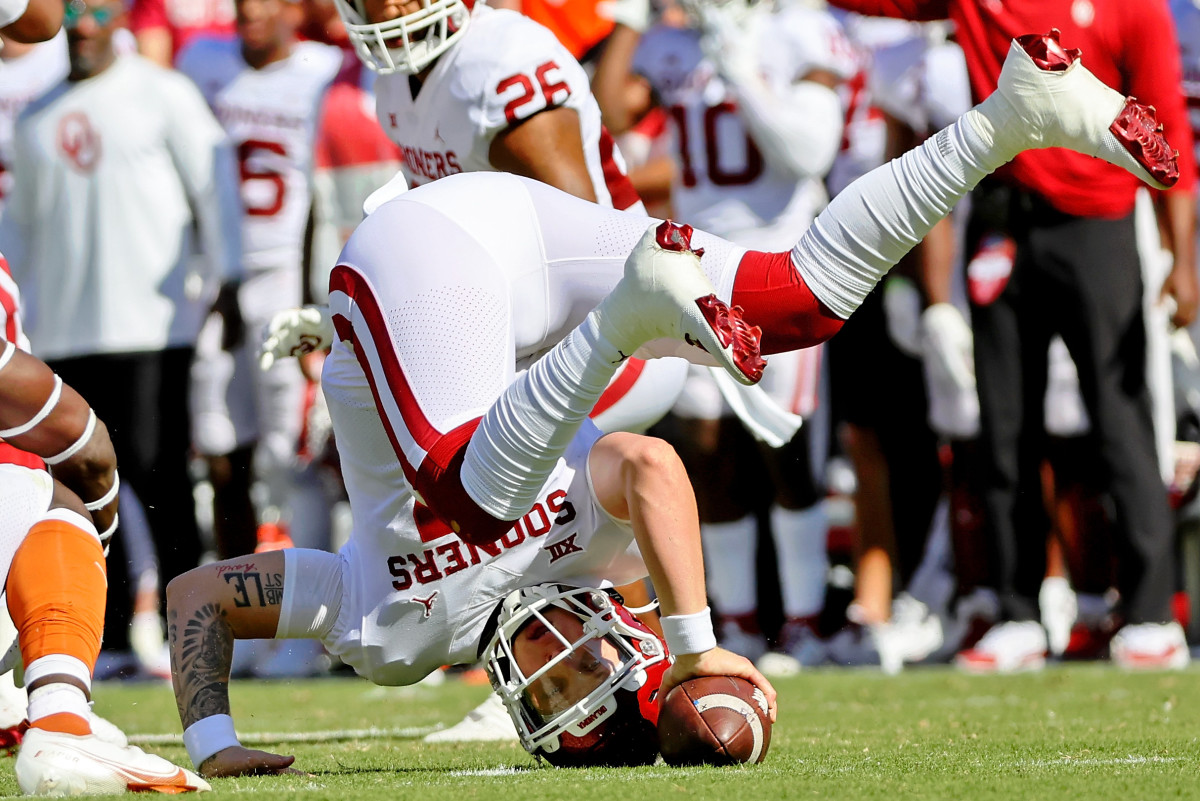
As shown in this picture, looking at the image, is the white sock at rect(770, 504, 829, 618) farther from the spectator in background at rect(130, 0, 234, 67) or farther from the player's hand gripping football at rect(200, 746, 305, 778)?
the player's hand gripping football at rect(200, 746, 305, 778)

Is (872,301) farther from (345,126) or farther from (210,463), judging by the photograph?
(210,463)

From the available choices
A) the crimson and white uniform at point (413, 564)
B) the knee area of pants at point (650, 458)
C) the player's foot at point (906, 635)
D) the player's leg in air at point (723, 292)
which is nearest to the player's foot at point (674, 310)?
the player's leg in air at point (723, 292)

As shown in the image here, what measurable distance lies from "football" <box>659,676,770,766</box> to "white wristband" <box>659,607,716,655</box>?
55mm

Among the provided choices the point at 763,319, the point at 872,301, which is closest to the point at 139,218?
the point at 872,301

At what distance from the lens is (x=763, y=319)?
3.26m

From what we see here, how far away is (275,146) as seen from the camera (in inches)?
281

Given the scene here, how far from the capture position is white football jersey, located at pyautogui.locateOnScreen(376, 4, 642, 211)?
4.21 metres

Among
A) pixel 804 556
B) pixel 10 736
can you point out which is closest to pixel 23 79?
pixel 804 556

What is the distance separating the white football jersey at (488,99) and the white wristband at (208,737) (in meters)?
1.47

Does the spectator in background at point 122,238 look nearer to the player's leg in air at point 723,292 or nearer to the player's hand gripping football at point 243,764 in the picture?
the player's hand gripping football at point 243,764

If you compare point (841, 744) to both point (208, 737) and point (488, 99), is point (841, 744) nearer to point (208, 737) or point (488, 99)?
point (208, 737)

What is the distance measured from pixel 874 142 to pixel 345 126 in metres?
1.97

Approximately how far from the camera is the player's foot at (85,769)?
9.37 ft

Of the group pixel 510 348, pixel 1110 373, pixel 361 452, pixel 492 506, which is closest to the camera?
pixel 492 506
